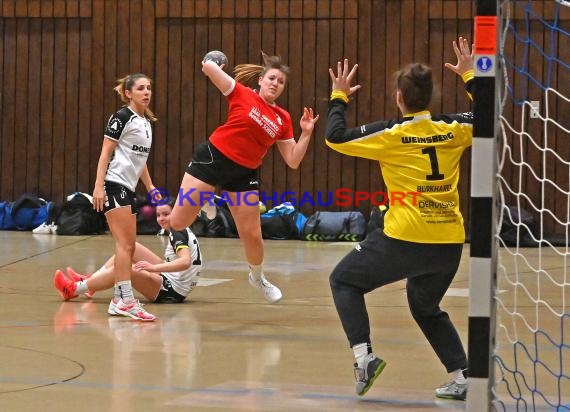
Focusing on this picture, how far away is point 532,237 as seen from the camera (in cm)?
622

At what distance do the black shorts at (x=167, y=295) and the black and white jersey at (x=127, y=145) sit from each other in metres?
0.85

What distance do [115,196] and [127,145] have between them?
0.43 meters

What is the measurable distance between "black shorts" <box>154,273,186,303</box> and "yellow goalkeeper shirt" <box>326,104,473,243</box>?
3431 mm

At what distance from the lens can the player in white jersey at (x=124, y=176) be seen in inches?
291

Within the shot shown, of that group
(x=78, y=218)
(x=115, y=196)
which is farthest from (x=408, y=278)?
(x=78, y=218)

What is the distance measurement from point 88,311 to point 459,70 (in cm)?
374

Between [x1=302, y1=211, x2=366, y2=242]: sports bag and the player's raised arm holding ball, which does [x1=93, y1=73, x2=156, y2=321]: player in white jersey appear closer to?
the player's raised arm holding ball

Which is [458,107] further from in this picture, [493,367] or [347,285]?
[493,367]

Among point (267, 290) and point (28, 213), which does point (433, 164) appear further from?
point (28, 213)

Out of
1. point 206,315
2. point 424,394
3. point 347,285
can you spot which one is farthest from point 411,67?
point 206,315

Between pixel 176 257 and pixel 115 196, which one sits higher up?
pixel 115 196


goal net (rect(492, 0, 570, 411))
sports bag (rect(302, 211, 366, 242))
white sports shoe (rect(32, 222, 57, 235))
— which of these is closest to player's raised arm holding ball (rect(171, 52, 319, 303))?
goal net (rect(492, 0, 570, 411))

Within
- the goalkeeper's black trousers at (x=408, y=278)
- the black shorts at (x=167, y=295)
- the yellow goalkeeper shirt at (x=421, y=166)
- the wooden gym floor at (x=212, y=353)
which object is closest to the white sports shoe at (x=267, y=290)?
the wooden gym floor at (x=212, y=353)

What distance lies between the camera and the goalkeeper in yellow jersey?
4898 mm
